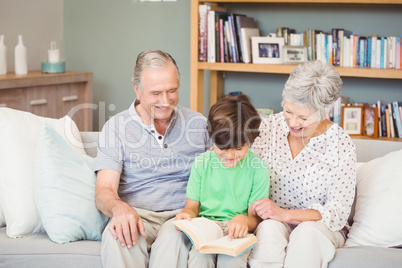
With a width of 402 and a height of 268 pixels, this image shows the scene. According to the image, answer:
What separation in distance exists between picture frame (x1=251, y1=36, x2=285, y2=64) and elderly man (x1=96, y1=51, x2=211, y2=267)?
56.3 inches

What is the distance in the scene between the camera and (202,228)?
1724 millimetres

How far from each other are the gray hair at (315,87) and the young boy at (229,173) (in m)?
0.17

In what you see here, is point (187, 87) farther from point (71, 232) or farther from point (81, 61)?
point (71, 232)

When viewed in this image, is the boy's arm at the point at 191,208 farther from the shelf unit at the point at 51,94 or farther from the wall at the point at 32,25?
the wall at the point at 32,25

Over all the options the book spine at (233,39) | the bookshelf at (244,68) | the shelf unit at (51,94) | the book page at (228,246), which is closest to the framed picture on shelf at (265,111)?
the bookshelf at (244,68)

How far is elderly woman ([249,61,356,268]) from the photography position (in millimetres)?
1733

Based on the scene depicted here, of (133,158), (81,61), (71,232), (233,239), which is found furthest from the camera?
(81,61)

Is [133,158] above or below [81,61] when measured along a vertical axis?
below

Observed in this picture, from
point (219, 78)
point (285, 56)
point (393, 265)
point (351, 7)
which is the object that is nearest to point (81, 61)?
point (219, 78)

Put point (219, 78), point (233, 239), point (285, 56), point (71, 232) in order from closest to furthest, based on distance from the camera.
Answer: point (233, 239) < point (71, 232) < point (285, 56) < point (219, 78)

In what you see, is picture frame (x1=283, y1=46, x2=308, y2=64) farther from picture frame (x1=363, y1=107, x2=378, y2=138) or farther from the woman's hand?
the woman's hand

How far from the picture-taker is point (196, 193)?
6.31 ft

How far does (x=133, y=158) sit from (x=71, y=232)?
1.22 ft

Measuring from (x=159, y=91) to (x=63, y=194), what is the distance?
522 millimetres
